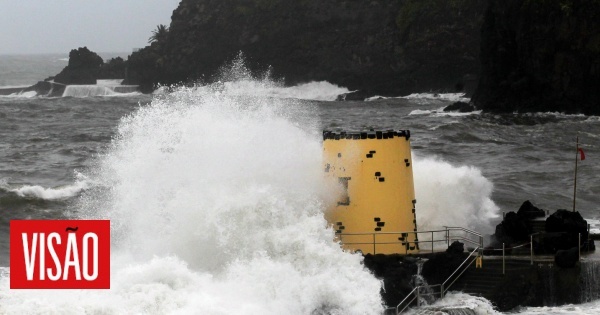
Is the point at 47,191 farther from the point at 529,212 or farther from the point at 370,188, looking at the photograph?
the point at 370,188

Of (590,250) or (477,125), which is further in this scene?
(477,125)

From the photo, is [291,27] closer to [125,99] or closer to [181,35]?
[181,35]

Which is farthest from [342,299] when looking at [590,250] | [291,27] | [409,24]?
[291,27]

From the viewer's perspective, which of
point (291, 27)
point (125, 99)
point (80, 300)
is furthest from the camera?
point (291, 27)

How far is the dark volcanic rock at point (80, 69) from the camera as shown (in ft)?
357

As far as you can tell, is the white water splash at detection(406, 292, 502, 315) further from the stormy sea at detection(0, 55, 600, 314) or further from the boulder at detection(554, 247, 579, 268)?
the boulder at detection(554, 247, 579, 268)

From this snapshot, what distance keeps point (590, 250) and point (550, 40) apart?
47652 millimetres

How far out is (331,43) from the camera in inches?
4245

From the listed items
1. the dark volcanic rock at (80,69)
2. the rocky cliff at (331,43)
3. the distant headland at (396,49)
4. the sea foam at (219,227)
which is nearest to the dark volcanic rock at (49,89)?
the dark volcanic rock at (80,69)

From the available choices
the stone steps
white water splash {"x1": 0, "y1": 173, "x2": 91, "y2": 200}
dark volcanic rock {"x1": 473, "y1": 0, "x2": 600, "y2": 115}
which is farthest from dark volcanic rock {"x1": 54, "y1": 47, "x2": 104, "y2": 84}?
the stone steps

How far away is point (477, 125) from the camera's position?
56.6 meters

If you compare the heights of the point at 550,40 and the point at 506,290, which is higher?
the point at 550,40

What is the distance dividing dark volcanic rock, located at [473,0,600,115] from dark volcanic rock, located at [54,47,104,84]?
49637 millimetres

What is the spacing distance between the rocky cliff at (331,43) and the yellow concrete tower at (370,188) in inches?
2662
